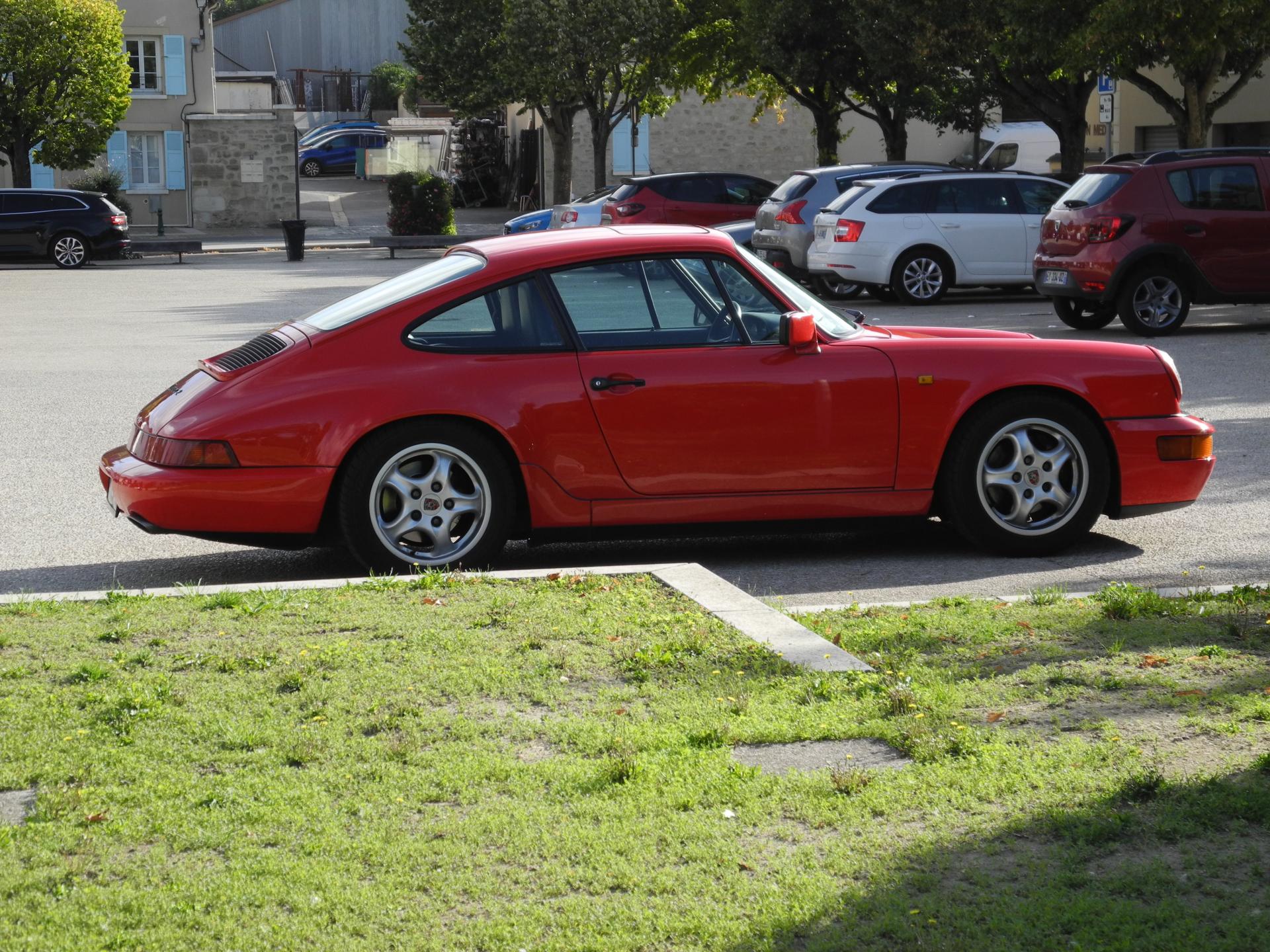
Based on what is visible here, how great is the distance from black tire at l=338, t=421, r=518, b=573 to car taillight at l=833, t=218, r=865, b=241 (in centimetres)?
1373

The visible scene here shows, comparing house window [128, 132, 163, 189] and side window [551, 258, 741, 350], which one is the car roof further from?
house window [128, 132, 163, 189]

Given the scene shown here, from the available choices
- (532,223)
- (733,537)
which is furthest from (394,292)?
(532,223)

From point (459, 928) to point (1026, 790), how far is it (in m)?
1.47

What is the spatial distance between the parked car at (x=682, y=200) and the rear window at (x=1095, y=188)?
12.2 m

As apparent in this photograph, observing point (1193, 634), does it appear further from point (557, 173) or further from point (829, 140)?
point (557, 173)

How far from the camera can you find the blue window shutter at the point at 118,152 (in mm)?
45900

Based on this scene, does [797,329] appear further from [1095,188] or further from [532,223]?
[532,223]

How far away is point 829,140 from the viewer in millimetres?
37312

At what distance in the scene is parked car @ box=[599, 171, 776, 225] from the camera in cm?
2852

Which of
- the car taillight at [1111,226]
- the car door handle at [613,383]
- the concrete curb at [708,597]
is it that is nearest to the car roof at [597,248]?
the car door handle at [613,383]

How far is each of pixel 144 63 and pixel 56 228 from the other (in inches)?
630

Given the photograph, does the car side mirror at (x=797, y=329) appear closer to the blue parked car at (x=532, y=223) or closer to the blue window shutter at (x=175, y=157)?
the blue parked car at (x=532, y=223)

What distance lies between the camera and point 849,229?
19906 mm

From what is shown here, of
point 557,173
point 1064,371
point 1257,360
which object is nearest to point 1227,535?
point 1064,371
